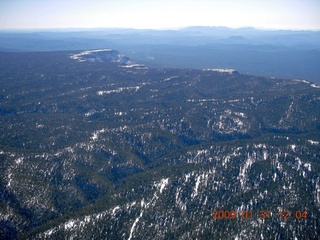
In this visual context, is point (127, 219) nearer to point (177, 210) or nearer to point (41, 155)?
point (177, 210)

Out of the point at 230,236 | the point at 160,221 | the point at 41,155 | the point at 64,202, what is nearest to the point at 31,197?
the point at 64,202

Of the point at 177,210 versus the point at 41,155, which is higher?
the point at 41,155

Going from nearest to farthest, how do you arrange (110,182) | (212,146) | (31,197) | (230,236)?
(230,236), (31,197), (110,182), (212,146)

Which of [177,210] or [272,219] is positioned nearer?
[272,219]

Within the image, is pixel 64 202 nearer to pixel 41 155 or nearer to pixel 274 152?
pixel 41 155

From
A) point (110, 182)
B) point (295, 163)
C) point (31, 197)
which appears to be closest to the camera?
point (31, 197)
